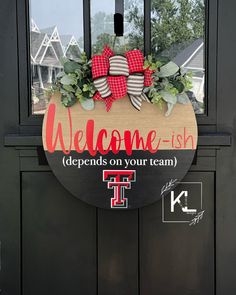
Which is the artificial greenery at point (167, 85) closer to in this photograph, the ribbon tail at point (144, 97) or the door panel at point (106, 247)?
the ribbon tail at point (144, 97)

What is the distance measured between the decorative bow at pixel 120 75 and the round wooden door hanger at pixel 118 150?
2.8 inches

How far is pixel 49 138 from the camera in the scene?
218 cm

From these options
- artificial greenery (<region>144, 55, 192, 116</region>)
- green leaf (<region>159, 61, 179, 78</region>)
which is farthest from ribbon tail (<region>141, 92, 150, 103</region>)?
green leaf (<region>159, 61, 179, 78</region>)

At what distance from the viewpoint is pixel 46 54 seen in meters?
2.31

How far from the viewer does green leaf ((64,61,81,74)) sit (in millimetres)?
2152

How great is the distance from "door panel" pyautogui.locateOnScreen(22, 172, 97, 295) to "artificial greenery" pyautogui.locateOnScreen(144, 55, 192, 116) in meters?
0.63

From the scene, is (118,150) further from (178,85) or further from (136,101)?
(178,85)

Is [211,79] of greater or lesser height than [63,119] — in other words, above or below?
above

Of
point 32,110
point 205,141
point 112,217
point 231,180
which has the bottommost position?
point 112,217

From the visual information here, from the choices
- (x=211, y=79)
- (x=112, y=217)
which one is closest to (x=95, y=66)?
(x=211, y=79)

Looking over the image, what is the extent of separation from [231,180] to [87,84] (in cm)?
83

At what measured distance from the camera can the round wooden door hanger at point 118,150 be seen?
2.18m

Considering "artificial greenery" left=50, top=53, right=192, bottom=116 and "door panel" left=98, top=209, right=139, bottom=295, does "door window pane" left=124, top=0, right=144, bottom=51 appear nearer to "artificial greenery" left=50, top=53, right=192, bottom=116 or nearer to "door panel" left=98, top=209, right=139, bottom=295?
"artificial greenery" left=50, top=53, right=192, bottom=116

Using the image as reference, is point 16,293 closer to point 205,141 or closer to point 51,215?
point 51,215
